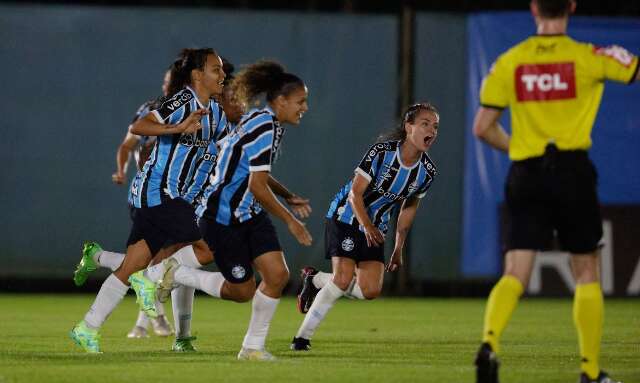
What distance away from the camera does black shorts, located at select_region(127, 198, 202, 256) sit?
7.98 meters

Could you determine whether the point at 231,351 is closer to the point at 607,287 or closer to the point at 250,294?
the point at 250,294

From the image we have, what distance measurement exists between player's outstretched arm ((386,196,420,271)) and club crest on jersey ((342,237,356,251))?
28cm

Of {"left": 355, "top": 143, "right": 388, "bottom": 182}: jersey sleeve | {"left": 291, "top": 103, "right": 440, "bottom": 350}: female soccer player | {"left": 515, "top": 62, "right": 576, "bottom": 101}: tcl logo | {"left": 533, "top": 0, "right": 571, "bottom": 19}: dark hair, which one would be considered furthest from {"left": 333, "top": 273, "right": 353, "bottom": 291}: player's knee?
{"left": 533, "top": 0, "right": 571, "bottom": 19}: dark hair

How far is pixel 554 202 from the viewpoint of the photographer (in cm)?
606

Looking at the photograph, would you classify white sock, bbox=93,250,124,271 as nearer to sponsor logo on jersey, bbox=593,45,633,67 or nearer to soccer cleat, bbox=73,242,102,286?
soccer cleat, bbox=73,242,102,286

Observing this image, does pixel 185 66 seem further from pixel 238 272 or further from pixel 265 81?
pixel 238 272

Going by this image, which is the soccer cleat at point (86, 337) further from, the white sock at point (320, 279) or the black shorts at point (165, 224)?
the white sock at point (320, 279)

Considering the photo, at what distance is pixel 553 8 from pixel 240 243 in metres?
2.38

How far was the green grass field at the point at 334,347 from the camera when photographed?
22.2 feet

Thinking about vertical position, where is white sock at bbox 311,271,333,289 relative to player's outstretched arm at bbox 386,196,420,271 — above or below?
below

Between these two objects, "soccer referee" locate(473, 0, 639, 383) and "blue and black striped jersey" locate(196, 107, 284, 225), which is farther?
"blue and black striped jersey" locate(196, 107, 284, 225)

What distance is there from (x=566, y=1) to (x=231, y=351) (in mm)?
3301

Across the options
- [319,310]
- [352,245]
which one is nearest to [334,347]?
[319,310]

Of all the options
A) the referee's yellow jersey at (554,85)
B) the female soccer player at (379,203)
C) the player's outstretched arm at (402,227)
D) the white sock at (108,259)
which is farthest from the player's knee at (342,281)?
the referee's yellow jersey at (554,85)
